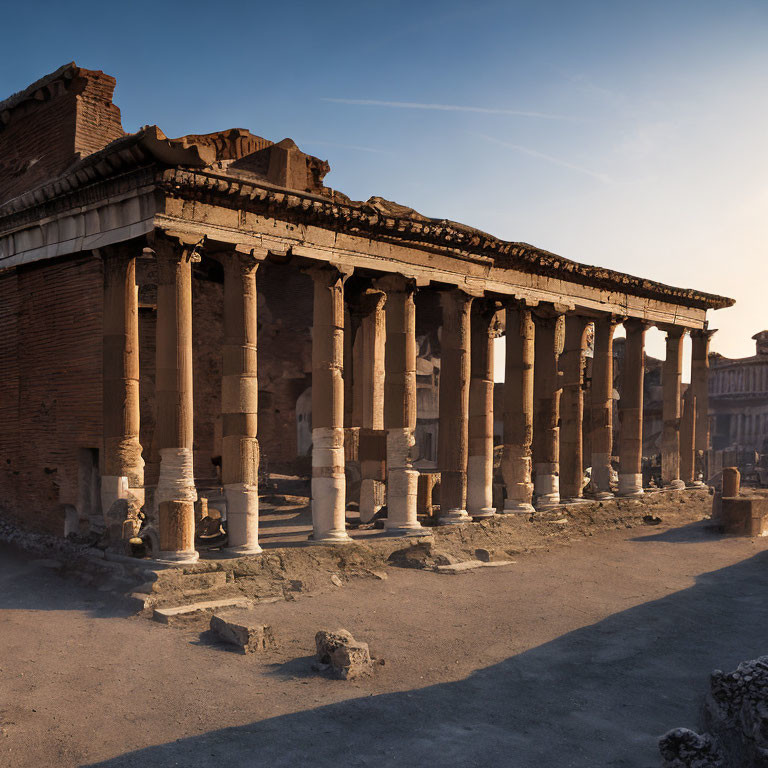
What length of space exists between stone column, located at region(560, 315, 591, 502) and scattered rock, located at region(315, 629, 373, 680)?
11293mm

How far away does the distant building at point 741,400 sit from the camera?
142ft

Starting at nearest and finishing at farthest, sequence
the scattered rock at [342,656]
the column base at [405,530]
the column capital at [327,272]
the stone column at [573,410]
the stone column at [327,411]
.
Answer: the scattered rock at [342,656], the stone column at [327,411], the column capital at [327,272], the column base at [405,530], the stone column at [573,410]

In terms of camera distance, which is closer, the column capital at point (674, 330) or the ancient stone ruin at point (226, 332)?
the ancient stone ruin at point (226, 332)

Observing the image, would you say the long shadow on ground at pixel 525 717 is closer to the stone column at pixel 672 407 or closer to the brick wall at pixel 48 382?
the brick wall at pixel 48 382

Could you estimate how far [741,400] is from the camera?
146ft

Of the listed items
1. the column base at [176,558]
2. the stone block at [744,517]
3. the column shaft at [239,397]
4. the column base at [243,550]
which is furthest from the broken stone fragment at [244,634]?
the stone block at [744,517]

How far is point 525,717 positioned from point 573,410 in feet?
41.4

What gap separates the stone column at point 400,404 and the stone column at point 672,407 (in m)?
10.2

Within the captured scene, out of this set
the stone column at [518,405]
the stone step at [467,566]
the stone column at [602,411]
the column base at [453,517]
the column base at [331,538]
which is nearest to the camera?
the column base at [331,538]

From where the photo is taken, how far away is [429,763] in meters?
6.01

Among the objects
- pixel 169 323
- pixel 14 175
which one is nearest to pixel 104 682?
pixel 169 323

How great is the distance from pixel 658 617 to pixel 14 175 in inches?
512

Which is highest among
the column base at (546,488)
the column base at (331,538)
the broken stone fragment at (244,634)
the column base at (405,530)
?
the column base at (546,488)

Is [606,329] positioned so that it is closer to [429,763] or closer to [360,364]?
[360,364]
